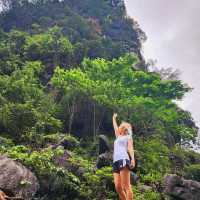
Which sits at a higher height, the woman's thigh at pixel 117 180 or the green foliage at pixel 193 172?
the green foliage at pixel 193 172

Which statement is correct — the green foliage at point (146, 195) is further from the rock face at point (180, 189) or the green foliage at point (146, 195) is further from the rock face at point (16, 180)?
the rock face at point (16, 180)

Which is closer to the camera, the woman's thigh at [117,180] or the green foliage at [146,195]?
the woman's thigh at [117,180]

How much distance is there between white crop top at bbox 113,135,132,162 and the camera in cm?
760

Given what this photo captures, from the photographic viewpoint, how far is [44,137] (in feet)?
59.3

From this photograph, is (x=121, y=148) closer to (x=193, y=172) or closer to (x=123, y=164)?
(x=123, y=164)

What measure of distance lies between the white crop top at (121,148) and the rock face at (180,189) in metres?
8.72

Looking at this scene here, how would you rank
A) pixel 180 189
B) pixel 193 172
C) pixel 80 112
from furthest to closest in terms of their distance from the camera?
pixel 80 112 → pixel 193 172 → pixel 180 189

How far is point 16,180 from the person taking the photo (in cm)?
1112

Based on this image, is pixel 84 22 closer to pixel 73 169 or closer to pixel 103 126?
pixel 103 126

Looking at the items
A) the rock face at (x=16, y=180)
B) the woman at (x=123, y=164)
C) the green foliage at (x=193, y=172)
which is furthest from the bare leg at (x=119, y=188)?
the green foliage at (x=193, y=172)

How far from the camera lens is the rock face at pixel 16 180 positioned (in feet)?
35.7

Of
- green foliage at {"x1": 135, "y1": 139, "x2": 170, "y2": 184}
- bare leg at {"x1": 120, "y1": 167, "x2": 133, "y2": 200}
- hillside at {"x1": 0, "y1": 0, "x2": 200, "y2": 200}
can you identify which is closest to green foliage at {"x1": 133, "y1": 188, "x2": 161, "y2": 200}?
hillside at {"x1": 0, "y1": 0, "x2": 200, "y2": 200}

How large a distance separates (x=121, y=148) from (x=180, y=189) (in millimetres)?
9050

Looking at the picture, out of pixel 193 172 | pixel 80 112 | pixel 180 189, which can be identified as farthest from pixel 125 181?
pixel 80 112
